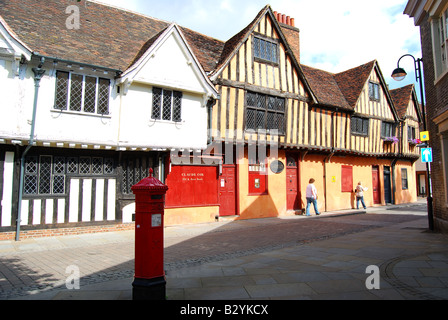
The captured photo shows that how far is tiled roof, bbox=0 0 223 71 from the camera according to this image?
398 inches

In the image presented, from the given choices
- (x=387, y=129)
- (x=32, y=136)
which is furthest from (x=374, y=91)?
(x=32, y=136)

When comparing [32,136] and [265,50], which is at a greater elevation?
[265,50]

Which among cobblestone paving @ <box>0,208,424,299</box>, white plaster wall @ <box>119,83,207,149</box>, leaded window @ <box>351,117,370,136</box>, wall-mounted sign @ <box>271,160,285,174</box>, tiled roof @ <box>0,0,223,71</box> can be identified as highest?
tiled roof @ <box>0,0,223,71</box>

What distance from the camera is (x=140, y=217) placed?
13.4 feet

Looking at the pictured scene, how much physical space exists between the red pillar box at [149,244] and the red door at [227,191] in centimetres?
934

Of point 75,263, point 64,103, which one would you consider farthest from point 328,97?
point 75,263

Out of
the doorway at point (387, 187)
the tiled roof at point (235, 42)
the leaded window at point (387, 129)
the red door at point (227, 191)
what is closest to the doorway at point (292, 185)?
the red door at point (227, 191)

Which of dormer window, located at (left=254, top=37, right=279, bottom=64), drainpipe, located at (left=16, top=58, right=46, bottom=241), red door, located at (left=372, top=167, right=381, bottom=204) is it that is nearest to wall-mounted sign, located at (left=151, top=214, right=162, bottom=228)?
drainpipe, located at (left=16, top=58, right=46, bottom=241)

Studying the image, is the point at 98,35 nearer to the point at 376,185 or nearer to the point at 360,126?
the point at 360,126

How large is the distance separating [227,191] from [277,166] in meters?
3.13

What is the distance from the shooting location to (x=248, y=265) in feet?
19.5

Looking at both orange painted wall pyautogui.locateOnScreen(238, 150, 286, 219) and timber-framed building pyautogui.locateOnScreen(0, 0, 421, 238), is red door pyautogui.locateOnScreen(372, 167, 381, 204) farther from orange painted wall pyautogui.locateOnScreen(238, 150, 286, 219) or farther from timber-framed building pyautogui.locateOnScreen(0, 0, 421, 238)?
orange painted wall pyautogui.locateOnScreen(238, 150, 286, 219)

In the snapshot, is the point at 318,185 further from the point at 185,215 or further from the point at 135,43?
the point at 135,43

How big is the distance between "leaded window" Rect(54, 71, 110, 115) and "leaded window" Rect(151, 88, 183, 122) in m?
1.70
